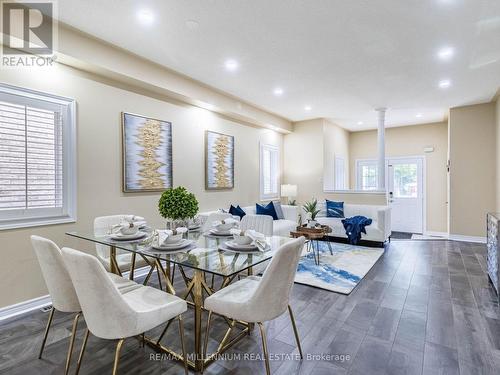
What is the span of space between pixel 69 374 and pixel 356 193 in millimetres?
5721

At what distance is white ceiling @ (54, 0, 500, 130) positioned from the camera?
8.18 feet

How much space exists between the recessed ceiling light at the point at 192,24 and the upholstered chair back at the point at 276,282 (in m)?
2.36

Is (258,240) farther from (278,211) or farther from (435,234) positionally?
(435,234)

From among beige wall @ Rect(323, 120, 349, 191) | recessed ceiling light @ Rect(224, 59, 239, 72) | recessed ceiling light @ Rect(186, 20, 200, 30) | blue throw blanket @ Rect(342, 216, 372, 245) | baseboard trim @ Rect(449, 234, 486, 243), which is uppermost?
recessed ceiling light @ Rect(224, 59, 239, 72)

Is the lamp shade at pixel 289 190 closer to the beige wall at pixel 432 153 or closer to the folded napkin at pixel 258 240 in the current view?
the beige wall at pixel 432 153

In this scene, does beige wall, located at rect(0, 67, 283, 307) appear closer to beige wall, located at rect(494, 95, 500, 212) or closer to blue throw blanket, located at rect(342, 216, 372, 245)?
blue throw blanket, located at rect(342, 216, 372, 245)

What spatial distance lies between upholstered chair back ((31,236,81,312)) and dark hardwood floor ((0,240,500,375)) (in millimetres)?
472

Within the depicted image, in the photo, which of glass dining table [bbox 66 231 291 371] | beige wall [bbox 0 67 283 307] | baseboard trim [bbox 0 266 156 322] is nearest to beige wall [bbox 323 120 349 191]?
beige wall [bbox 0 67 283 307]

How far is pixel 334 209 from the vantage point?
5918mm

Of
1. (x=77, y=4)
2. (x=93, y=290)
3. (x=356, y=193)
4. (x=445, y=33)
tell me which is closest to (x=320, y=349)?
(x=93, y=290)

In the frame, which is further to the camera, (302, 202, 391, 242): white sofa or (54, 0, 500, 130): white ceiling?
(302, 202, 391, 242): white sofa

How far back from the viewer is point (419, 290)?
10.4ft

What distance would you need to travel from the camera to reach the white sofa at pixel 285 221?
4887 millimetres

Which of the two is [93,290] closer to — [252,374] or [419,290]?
[252,374]
